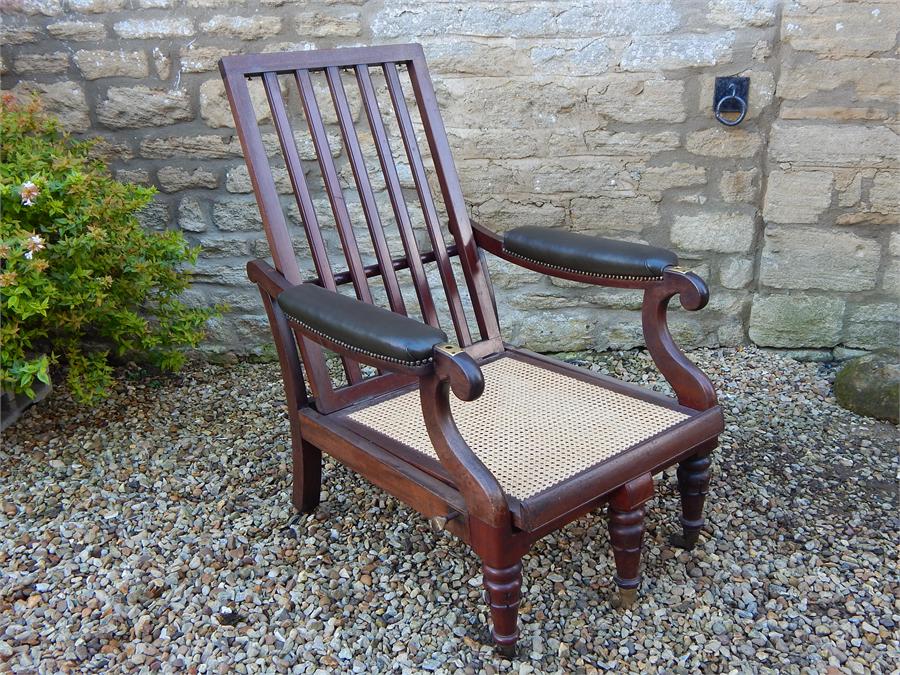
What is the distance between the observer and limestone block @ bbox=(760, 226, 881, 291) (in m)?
2.65

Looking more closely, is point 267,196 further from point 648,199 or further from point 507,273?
point 648,199

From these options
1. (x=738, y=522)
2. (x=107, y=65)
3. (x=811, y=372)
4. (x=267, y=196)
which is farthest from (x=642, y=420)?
(x=107, y=65)

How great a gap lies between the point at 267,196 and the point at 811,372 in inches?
78.6

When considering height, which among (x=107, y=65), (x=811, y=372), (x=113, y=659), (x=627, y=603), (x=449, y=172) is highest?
(x=107, y=65)

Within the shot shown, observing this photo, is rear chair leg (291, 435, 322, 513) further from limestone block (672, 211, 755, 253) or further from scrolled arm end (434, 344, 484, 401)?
limestone block (672, 211, 755, 253)

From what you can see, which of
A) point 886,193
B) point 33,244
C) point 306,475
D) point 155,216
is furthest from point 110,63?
point 886,193

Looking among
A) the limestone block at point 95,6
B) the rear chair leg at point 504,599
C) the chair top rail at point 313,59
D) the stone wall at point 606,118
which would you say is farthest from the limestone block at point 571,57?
the rear chair leg at point 504,599

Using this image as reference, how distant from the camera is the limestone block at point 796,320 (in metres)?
2.76

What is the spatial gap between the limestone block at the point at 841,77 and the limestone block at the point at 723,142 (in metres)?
0.16

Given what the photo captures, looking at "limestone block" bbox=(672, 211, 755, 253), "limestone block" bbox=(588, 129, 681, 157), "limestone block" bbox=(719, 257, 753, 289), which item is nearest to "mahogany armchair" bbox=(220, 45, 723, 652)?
"limestone block" bbox=(588, 129, 681, 157)

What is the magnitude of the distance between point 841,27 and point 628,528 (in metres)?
1.78

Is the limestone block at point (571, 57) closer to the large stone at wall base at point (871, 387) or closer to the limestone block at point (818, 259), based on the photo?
the limestone block at point (818, 259)

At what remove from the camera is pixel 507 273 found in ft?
9.25

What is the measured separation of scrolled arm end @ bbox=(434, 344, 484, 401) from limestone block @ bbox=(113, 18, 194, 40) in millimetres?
1757
